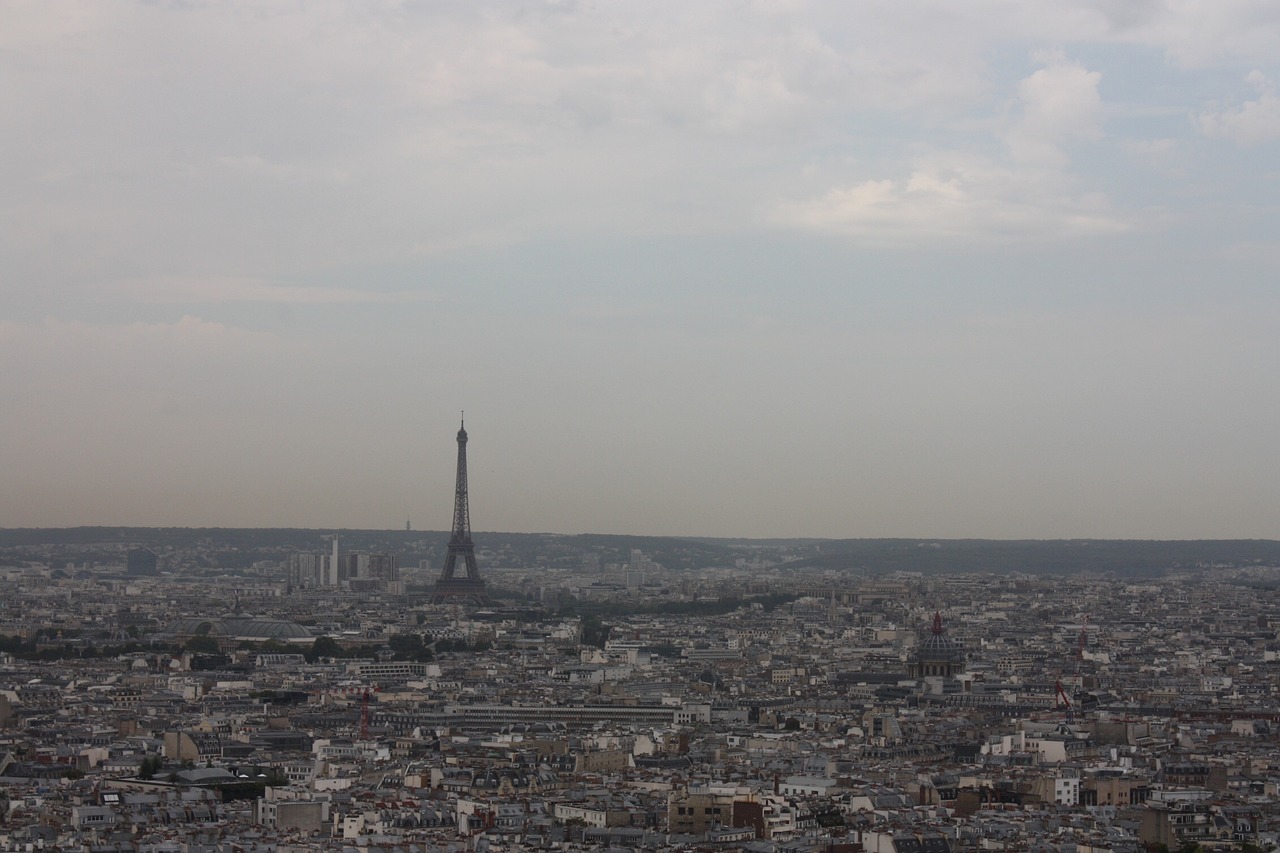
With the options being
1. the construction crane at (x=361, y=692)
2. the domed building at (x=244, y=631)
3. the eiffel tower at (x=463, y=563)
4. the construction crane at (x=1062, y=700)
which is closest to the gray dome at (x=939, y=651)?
the construction crane at (x=1062, y=700)

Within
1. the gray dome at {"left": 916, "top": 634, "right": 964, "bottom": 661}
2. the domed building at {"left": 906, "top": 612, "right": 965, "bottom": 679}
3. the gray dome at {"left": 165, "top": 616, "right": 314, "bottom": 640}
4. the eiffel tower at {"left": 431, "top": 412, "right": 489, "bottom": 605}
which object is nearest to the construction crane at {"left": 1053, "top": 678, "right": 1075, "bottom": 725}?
the domed building at {"left": 906, "top": 612, "right": 965, "bottom": 679}

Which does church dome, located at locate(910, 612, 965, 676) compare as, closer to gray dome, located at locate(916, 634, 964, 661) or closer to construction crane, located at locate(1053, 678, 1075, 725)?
gray dome, located at locate(916, 634, 964, 661)

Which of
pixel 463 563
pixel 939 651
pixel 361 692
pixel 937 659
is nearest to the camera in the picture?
pixel 361 692

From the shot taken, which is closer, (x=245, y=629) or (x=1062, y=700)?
(x=1062, y=700)

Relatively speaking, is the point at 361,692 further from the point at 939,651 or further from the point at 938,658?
the point at 939,651

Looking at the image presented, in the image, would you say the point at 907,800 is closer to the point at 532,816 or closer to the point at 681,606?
the point at 532,816

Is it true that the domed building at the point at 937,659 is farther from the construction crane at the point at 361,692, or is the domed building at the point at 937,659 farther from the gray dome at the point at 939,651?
the construction crane at the point at 361,692

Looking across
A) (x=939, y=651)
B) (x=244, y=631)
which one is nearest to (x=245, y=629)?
(x=244, y=631)
